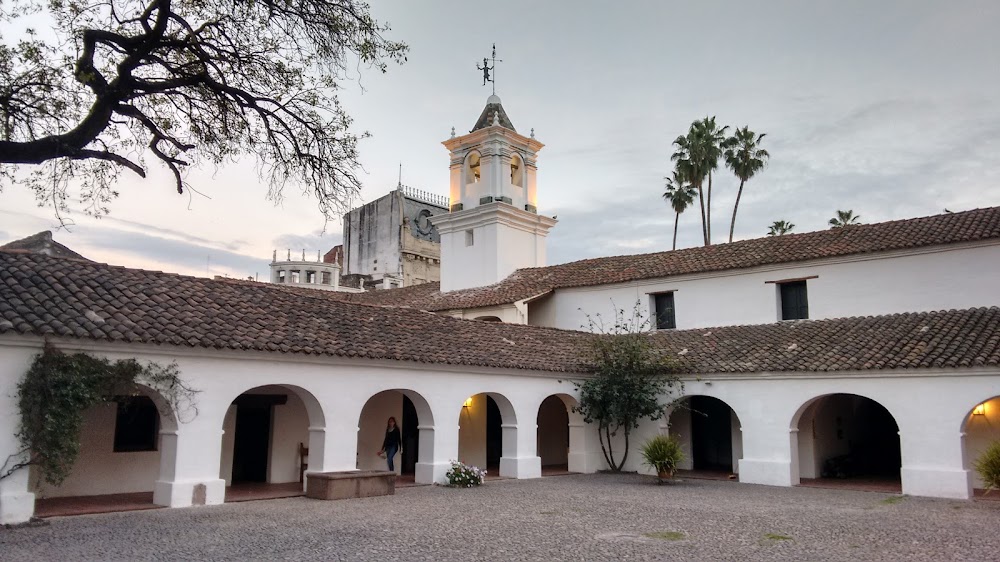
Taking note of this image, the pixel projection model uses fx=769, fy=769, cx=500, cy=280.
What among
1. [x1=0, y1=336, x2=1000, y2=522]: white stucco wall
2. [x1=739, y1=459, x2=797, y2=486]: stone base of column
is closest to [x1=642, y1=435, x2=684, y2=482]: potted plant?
[x1=739, y1=459, x2=797, y2=486]: stone base of column

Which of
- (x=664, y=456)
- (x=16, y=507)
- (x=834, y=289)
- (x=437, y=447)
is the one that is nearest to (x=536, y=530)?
(x=437, y=447)

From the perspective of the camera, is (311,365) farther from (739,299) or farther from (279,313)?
(739,299)

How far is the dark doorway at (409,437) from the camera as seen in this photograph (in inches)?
792

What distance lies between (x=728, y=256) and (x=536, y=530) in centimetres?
1415

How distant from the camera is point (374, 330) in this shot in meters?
17.1

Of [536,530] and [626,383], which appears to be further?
[626,383]

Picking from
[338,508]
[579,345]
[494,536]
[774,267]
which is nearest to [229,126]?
[338,508]

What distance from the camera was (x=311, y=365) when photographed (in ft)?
48.7

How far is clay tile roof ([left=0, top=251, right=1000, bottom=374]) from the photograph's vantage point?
12.5 meters

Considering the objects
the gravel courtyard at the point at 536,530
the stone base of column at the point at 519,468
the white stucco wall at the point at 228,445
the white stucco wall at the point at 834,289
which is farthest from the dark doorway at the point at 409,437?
the white stucco wall at the point at 834,289

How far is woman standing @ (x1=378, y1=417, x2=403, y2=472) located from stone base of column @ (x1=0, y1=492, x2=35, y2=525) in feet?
25.9

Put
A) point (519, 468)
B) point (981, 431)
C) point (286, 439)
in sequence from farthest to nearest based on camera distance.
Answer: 1. point (519, 468)
2. point (286, 439)
3. point (981, 431)

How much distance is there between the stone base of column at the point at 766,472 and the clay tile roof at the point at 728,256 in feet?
19.5

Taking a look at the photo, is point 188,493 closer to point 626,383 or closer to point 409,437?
point 409,437
